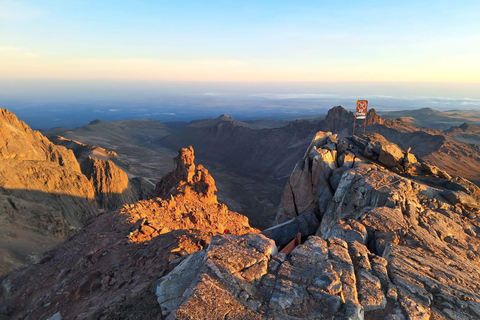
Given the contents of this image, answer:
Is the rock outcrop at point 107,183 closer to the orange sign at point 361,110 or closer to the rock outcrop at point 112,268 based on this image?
the rock outcrop at point 112,268

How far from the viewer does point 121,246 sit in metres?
13.6

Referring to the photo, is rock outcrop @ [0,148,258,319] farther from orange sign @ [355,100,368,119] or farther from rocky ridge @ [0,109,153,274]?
orange sign @ [355,100,368,119]

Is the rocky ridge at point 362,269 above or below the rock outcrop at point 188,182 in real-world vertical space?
above

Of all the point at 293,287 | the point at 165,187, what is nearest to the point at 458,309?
the point at 293,287

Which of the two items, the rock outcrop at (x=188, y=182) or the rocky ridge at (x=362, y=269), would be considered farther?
the rock outcrop at (x=188, y=182)

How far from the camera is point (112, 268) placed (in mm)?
12141

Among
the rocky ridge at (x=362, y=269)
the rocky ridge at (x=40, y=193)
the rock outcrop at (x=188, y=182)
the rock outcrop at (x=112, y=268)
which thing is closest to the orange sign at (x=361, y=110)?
the rocky ridge at (x=362, y=269)

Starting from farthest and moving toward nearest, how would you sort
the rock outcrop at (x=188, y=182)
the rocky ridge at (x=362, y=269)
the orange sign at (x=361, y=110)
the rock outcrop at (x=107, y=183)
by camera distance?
the rock outcrop at (x=107, y=183), the rock outcrop at (x=188, y=182), the orange sign at (x=361, y=110), the rocky ridge at (x=362, y=269)

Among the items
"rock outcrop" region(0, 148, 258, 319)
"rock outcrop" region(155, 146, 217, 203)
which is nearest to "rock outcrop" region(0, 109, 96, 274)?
"rock outcrop" region(0, 148, 258, 319)

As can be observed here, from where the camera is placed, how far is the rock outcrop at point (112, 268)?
8727mm

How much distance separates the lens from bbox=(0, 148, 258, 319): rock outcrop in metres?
8.73

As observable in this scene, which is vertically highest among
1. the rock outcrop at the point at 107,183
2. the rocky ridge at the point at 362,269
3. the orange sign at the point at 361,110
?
the orange sign at the point at 361,110

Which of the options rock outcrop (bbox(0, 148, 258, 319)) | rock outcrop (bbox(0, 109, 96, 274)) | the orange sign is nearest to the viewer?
rock outcrop (bbox(0, 148, 258, 319))

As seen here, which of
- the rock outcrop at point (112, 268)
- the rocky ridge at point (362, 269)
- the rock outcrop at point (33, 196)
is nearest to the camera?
the rocky ridge at point (362, 269)
